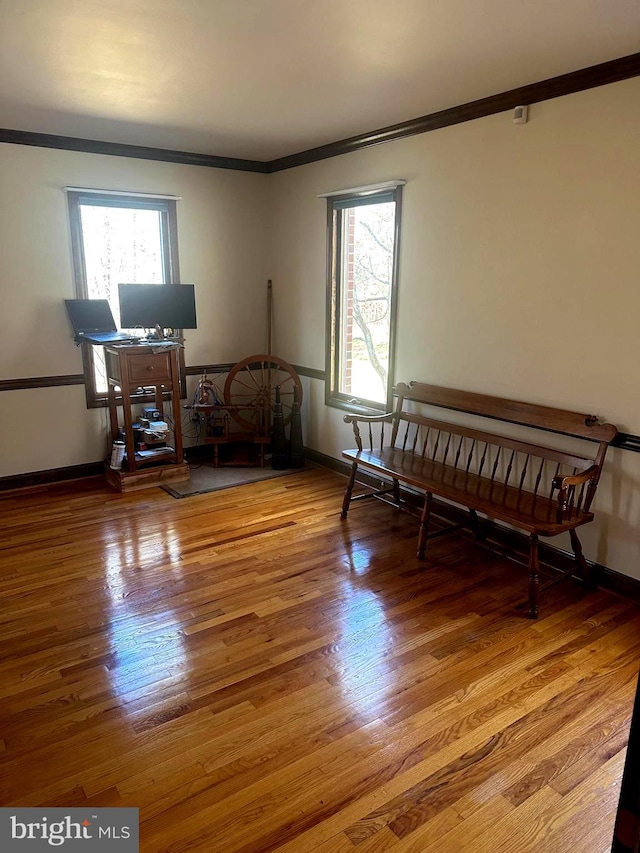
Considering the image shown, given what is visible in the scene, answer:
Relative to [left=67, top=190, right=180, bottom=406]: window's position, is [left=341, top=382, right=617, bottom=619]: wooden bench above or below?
below

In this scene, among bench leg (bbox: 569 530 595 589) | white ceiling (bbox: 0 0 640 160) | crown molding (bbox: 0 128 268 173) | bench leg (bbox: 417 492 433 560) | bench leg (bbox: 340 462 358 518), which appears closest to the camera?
white ceiling (bbox: 0 0 640 160)

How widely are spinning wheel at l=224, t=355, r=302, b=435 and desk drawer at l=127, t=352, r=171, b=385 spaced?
0.68 meters

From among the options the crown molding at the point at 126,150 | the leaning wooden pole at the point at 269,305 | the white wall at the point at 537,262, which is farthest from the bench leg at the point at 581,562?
the crown molding at the point at 126,150

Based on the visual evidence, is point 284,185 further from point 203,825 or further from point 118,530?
point 203,825

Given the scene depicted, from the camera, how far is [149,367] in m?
4.44

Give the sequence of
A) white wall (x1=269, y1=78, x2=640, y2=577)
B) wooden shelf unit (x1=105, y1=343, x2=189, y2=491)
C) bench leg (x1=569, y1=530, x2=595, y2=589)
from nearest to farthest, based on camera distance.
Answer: white wall (x1=269, y1=78, x2=640, y2=577) < bench leg (x1=569, y1=530, x2=595, y2=589) < wooden shelf unit (x1=105, y1=343, x2=189, y2=491)

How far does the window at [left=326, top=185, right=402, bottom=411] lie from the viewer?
422cm

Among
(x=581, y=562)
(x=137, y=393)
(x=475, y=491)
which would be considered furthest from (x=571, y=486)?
(x=137, y=393)

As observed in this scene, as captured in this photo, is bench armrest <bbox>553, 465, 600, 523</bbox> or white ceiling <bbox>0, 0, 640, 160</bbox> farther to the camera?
bench armrest <bbox>553, 465, 600, 523</bbox>

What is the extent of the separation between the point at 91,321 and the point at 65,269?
43 cm

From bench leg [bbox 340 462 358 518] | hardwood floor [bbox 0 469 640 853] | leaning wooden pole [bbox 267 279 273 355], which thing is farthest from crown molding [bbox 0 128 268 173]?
bench leg [bbox 340 462 358 518]

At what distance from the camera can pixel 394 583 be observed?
313 centimetres

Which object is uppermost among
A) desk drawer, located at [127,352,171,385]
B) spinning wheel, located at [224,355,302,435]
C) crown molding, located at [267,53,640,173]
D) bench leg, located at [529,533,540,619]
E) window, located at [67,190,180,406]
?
crown molding, located at [267,53,640,173]

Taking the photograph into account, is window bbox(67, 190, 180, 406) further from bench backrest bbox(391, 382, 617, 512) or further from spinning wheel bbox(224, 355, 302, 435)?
bench backrest bbox(391, 382, 617, 512)
